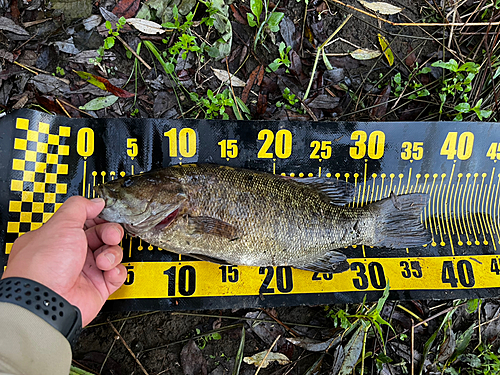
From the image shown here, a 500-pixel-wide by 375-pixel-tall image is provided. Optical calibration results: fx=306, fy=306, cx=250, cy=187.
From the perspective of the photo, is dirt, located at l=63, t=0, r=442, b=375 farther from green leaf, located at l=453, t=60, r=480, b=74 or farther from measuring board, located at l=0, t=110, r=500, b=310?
green leaf, located at l=453, t=60, r=480, b=74

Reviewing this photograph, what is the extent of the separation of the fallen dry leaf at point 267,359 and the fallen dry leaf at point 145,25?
3.44 metres

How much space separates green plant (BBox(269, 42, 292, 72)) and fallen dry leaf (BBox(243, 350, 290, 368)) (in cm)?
→ 290

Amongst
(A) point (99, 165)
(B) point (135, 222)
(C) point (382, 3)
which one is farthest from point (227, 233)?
(C) point (382, 3)

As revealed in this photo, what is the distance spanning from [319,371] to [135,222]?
224cm

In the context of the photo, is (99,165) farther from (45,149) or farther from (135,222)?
(135,222)

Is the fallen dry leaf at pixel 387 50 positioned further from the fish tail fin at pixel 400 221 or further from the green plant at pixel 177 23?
the green plant at pixel 177 23

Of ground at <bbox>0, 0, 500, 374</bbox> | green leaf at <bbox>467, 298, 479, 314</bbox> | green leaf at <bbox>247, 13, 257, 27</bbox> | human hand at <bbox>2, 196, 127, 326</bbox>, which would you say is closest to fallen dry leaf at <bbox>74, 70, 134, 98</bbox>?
ground at <bbox>0, 0, 500, 374</bbox>

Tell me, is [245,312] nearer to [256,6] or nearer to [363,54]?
[363,54]

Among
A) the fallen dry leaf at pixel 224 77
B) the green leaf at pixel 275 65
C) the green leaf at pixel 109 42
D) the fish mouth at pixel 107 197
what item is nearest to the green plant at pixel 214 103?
the fallen dry leaf at pixel 224 77

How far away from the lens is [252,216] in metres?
2.65

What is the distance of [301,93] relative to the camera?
3303 mm

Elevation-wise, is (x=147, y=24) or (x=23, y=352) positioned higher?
(x=147, y=24)

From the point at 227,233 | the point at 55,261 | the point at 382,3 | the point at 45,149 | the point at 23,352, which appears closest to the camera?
the point at 23,352

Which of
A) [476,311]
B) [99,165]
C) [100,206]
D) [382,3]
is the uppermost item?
[382,3]
